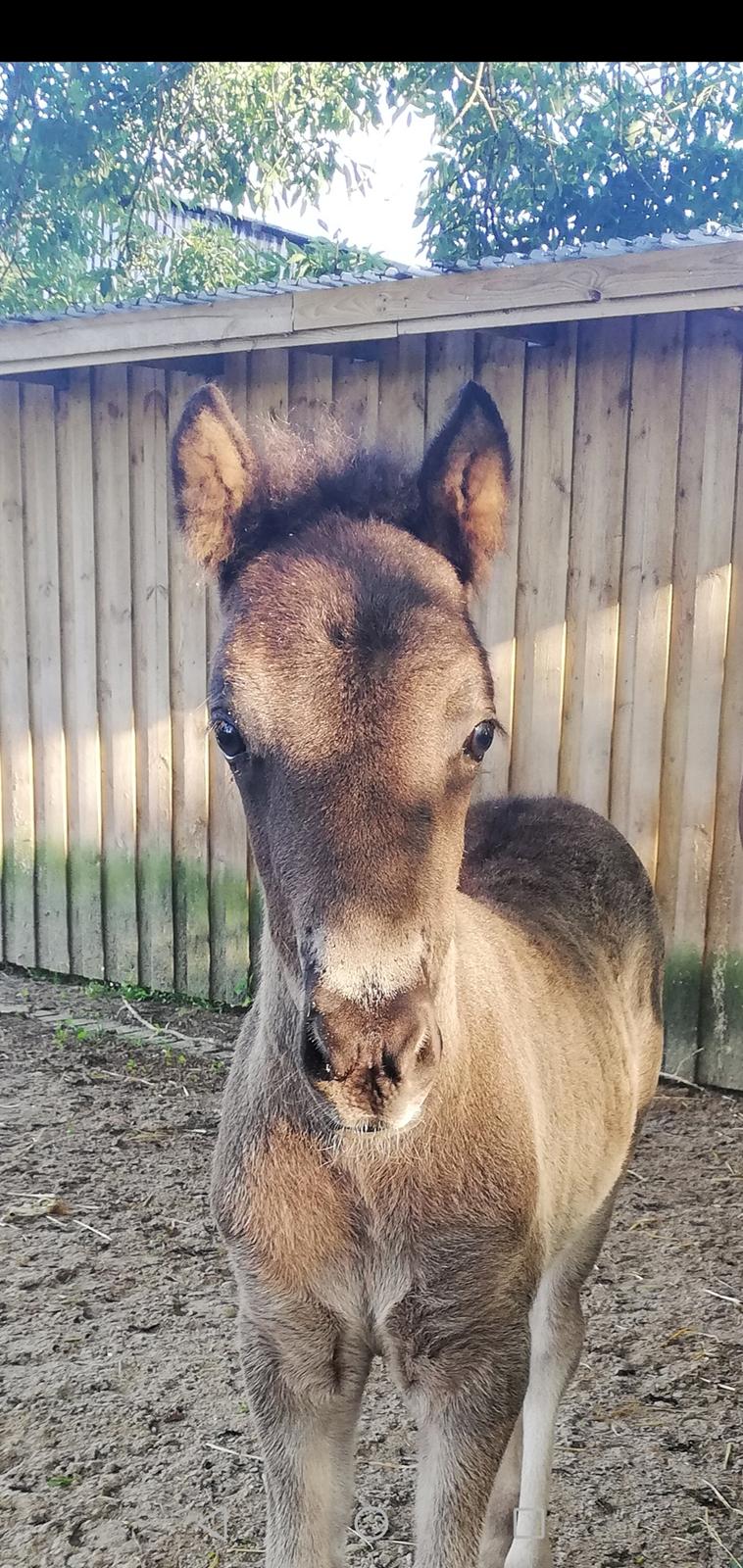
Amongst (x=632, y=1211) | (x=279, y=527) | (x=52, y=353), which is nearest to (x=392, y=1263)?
(x=279, y=527)

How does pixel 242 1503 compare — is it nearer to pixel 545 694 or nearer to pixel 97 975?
pixel 545 694

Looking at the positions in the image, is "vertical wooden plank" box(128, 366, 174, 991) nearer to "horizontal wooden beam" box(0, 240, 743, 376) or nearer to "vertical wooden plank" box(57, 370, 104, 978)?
"vertical wooden plank" box(57, 370, 104, 978)

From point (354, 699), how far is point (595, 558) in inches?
147

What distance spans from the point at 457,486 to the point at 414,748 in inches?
21.2

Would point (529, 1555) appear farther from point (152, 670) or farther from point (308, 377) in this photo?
point (308, 377)

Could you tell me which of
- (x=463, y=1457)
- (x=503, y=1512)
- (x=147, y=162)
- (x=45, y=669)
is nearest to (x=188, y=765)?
(x=45, y=669)

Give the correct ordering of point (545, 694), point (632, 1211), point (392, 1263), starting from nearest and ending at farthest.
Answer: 1. point (392, 1263)
2. point (632, 1211)
3. point (545, 694)

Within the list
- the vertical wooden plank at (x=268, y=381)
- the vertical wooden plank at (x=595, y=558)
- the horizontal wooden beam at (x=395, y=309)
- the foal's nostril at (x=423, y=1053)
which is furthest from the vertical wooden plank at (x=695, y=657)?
the foal's nostril at (x=423, y=1053)

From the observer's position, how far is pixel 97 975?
6.37m

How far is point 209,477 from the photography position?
1712 mm

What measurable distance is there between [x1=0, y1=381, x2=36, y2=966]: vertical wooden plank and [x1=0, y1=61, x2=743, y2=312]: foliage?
14.8 ft

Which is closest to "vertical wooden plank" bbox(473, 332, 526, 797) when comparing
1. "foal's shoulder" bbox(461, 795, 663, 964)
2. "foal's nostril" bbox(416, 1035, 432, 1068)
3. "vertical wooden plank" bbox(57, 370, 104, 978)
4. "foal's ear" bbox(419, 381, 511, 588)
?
"foal's shoulder" bbox(461, 795, 663, 964)

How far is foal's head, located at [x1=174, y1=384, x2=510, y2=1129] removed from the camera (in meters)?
1.30

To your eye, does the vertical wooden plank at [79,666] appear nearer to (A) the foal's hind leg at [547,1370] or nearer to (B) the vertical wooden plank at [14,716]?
(B) the vertical wooden plank at [14,716]
